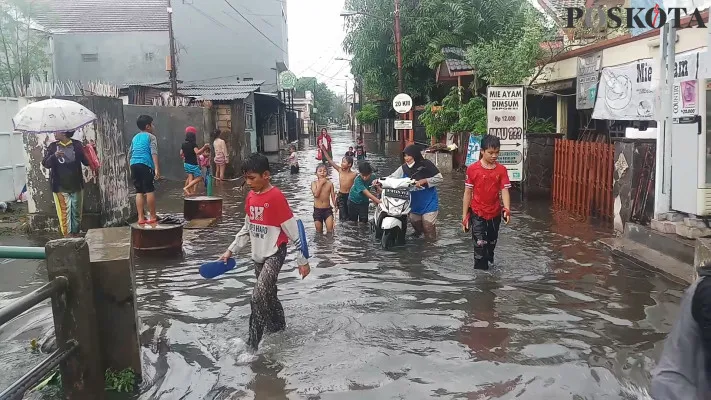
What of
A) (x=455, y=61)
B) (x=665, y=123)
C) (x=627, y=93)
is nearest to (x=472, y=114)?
(x=455, y=61)

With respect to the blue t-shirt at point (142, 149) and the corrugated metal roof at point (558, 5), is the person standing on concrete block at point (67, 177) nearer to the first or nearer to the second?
the blue t-shirt at point (142, 149)

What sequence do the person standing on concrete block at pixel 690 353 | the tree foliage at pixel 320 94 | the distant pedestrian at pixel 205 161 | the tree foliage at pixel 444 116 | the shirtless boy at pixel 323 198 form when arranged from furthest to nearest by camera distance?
the tree foliage at pixel 320 94, the tree foliage at pixel 444 116, the distant pedestrian at pixel 205 161, the shirtless boy at pixel 323 198, the person standing on concrete block at pixel 690 353

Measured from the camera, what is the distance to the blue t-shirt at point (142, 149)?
9.64 meters

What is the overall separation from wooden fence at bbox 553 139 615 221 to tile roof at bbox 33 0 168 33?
85.0 ft

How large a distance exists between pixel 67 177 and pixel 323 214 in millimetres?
3892

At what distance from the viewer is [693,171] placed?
311 inches

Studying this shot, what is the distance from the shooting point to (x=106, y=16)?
1367 inches

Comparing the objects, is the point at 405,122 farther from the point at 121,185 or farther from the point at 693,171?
the point at 693,171

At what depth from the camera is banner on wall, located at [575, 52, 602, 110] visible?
13625 millimetres

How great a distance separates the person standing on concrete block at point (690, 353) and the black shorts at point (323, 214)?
8030 mm

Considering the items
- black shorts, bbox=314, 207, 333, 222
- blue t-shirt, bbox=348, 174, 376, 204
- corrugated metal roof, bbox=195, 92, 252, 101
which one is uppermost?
corrugated metal roof, bbox=195, 92, 252, 101

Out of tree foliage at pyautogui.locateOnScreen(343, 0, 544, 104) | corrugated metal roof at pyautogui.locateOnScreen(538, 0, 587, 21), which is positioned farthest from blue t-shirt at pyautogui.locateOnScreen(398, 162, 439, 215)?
tree foliage at pyautogui.locateOnScreen(343, 0, 544, 104)

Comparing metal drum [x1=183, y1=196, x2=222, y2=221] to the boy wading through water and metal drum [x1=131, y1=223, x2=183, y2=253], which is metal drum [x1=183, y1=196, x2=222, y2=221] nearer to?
the boy wading through water

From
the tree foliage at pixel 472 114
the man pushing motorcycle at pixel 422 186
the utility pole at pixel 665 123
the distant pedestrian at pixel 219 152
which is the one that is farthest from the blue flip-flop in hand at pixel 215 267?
the tree foliage at pixel 472 114
